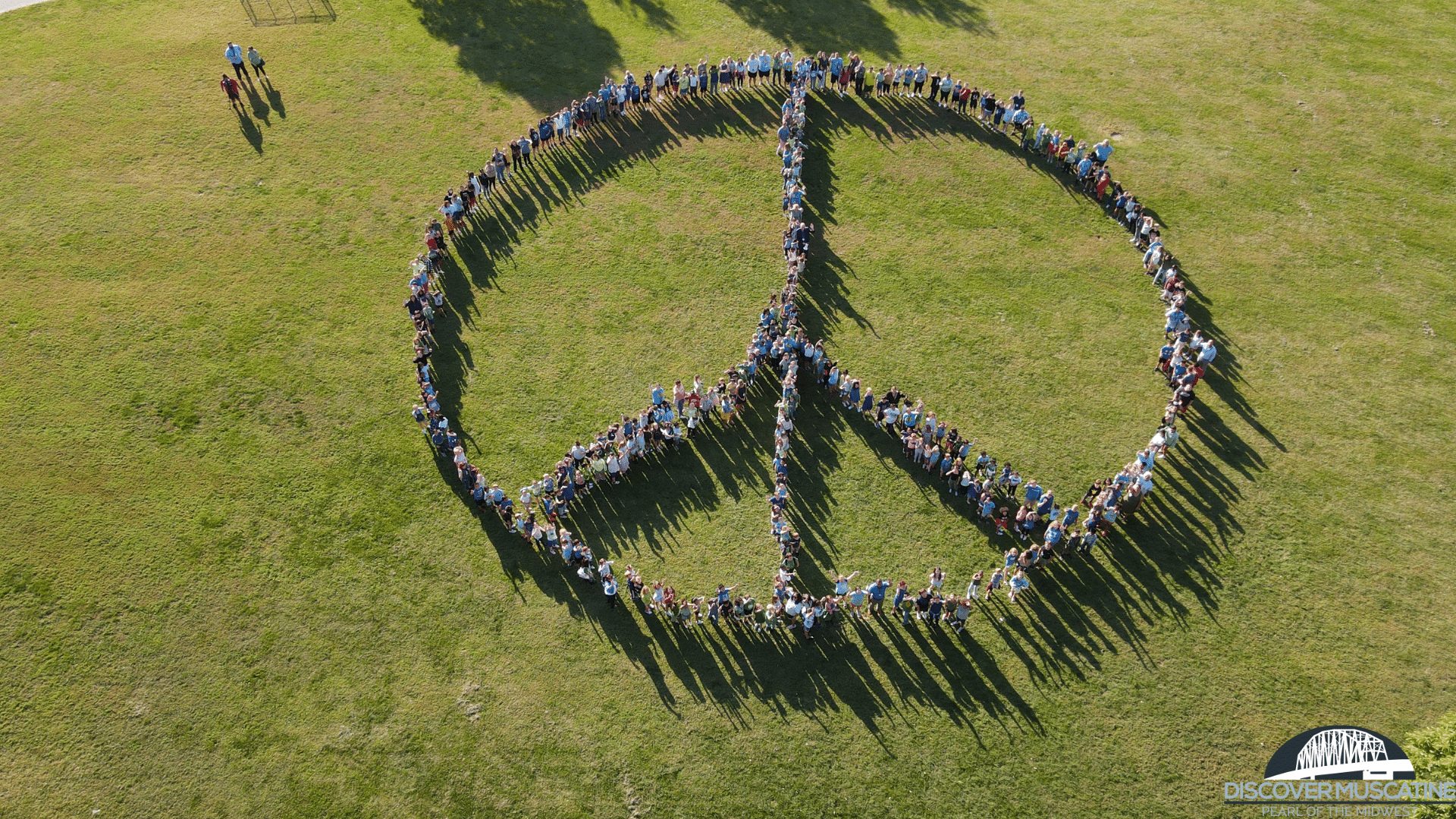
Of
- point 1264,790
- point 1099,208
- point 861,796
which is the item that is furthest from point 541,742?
point 1099,208

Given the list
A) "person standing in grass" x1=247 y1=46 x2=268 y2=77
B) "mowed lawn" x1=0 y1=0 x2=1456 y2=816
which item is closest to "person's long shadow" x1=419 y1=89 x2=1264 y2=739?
"mowed lawn" x1=0 y1=0 x2=1456 y2=816

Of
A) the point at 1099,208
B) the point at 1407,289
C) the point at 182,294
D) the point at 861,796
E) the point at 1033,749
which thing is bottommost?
the point at 182,294

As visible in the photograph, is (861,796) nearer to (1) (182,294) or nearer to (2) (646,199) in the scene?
(2) (646,199)

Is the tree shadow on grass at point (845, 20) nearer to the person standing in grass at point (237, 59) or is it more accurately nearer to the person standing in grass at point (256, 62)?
the person standing in grass at point (256, 62)

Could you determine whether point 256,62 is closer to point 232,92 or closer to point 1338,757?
point 232,92

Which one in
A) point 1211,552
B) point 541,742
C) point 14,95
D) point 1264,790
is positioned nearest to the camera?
point 1264,790

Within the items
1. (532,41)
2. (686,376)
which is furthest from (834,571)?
(532,41)

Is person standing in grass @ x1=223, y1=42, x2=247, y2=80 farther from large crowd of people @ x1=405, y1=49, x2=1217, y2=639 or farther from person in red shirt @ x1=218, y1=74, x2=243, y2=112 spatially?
large crowd of people @ x1=405, y1=49, x2=1217, y2=639
